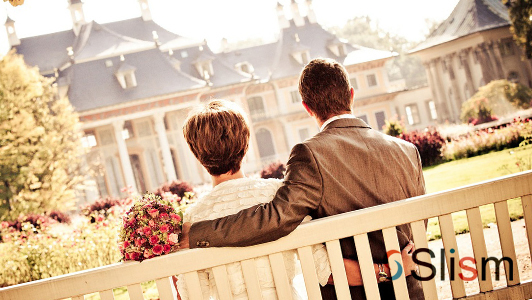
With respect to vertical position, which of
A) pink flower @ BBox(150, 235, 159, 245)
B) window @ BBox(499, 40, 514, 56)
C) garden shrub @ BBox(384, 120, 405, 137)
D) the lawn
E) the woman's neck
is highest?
window @ BBox(499, 40, 514, 56)

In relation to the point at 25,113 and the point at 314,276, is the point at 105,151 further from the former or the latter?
the point at 314,276

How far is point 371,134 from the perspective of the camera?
186cm

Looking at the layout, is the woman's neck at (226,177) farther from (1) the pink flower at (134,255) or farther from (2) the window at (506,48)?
(2) the window at (506,48)

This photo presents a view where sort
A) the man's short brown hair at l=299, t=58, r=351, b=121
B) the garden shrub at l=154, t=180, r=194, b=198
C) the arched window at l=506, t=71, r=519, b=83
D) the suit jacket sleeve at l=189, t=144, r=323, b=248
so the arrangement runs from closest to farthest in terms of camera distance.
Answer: the suit jacket sleeve at l=189, t=144, r=323, b=248 < the man's short brown hair at l=299, t=58, r=351, b=121 < the garden shrub at l=154, t=180, r=194, b=198 < the arched window at l=506, t=71, r=519, b=83

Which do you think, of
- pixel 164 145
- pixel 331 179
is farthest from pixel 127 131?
pixel 331 179

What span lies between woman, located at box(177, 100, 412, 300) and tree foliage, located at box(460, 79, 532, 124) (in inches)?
593

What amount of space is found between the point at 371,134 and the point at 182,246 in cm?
75

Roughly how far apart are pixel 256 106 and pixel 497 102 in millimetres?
10780

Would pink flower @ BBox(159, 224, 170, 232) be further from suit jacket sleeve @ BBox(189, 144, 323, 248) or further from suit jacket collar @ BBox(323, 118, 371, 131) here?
suit jacket collar @ BBox(323, 118, 371, 131)

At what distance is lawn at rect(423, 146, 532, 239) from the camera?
5.93 metres

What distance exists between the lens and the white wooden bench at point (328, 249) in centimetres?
167

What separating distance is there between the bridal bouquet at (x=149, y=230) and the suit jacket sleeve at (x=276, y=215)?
7 centimetres

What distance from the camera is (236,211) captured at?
1.79 metres

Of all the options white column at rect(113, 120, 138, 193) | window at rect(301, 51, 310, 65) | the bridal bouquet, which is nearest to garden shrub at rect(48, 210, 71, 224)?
white column at rect(113, 120, 138, 193)
